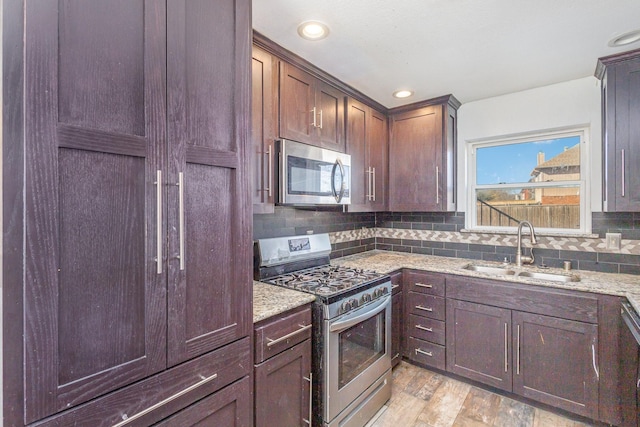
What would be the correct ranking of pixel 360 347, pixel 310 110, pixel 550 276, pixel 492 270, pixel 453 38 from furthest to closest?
pixel 492 270 < pixel 550 276 < pixel 310 110 < pixel 360 347 < pixel 453 38

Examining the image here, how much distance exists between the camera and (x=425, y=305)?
257 cm

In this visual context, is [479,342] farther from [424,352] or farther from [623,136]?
[623,136]

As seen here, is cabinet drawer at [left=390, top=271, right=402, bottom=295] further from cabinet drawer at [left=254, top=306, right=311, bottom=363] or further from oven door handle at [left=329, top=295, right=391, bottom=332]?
cabinet drawer at [left=254, top=306, right=311, bottom=363]

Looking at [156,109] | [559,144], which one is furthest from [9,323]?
[559,144]

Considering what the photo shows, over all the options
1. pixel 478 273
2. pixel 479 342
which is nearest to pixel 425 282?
pixel 478 273

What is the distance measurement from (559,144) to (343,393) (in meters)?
2.69

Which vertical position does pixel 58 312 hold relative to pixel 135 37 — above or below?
below

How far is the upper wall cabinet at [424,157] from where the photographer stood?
113 inches

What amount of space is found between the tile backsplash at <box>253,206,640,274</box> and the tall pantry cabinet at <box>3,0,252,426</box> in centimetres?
106

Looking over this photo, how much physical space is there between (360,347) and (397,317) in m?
0.78

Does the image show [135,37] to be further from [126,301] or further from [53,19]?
[126,301]

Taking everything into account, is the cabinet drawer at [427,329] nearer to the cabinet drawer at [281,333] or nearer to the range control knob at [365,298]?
the range control knob at [365,298]

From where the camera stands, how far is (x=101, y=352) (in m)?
0.90

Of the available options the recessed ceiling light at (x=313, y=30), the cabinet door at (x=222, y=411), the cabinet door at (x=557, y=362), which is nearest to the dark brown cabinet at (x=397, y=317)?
the cabinet door at (x=557, y=362)
